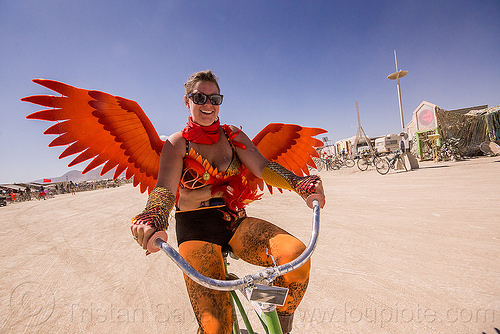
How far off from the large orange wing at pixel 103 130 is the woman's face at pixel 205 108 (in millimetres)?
432

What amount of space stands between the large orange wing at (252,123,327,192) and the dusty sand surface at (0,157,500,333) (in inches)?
57.7

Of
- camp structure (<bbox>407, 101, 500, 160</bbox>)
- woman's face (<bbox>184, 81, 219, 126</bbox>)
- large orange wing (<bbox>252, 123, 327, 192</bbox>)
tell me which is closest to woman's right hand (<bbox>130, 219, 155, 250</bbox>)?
woman's face (<bbox>184, 81, 219, 126</bbox>)

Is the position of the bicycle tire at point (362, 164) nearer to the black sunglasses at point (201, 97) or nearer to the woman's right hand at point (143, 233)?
the black sunglasses at point (201, 97)

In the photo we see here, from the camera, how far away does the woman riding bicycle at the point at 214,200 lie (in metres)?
1.23

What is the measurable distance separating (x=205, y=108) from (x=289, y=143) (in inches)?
38.8

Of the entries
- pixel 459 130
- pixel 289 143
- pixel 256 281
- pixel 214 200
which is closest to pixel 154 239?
pixel 256 281

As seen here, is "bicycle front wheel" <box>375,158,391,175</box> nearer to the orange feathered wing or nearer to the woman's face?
the orange feathered wing

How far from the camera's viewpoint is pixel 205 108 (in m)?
1.71

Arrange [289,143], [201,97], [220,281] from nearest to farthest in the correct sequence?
[220,281] < [201,97] < [289,143]

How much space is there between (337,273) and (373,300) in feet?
1.88

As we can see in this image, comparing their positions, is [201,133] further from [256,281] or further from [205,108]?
[256,281]

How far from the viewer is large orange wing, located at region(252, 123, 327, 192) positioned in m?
2.30

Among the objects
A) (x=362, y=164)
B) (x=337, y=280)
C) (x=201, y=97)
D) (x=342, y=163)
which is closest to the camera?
(x=201, y=97)

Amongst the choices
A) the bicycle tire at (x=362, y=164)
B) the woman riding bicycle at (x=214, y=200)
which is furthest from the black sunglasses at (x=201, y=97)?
the bicycle tire at (x=362, y=164)
